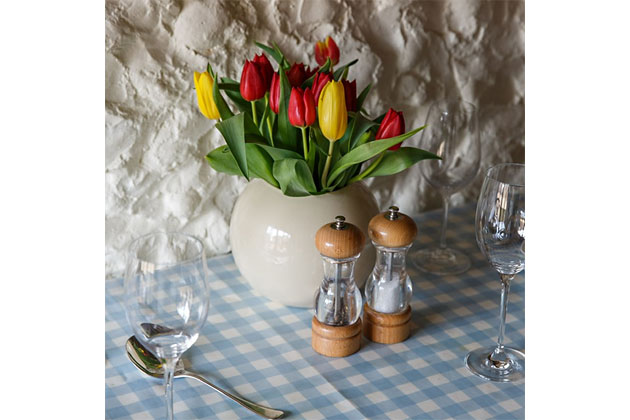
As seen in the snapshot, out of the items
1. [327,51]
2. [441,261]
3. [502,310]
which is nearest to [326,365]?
→ [502,310]

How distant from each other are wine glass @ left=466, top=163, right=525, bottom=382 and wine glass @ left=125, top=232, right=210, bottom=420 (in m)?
0.39

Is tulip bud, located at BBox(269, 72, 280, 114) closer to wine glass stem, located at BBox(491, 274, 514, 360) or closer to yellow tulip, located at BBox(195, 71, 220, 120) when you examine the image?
yellow tulip, located at BBox(195, 71, 220, 120)

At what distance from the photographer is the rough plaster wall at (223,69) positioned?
3.96 ft

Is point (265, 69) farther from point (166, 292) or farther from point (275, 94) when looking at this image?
point (166, 292)

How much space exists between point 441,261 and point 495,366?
12.8 inches

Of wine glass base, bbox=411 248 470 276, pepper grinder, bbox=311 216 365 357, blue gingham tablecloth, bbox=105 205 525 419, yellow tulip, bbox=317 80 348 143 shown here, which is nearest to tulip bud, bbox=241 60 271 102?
yellow tulip, bbox=317 80 348 143

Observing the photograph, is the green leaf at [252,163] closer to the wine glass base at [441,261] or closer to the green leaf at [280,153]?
the green leaf at [280,153]

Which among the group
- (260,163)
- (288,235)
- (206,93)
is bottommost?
(288,235)

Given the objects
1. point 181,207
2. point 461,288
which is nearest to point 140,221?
point 181,207

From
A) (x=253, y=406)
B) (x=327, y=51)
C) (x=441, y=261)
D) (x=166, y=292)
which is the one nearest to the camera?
(x=166, y=292)

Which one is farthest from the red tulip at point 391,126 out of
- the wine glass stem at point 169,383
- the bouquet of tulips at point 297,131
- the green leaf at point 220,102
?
the wine glass stem at point 169,383

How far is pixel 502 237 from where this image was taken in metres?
1.01

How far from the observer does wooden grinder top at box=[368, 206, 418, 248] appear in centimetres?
106

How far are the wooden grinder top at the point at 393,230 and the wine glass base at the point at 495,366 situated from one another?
0.60 feet
